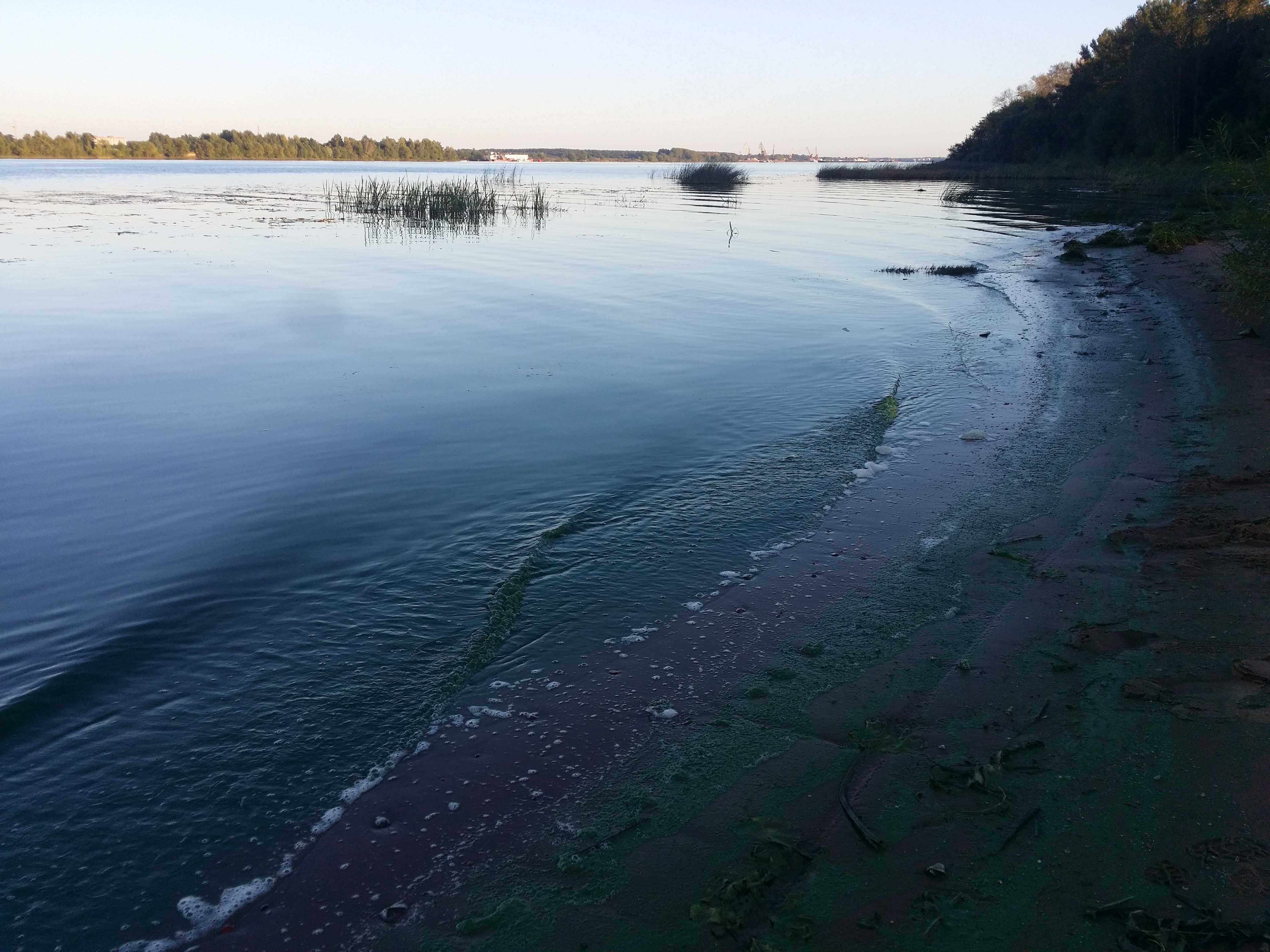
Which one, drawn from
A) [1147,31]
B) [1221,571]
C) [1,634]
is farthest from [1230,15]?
[1,634]

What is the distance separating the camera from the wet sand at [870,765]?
361cm

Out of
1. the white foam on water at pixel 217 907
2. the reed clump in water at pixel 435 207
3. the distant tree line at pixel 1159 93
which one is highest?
the distant tree line at pixel 1159 93

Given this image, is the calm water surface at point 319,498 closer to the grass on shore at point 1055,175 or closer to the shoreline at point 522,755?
the shoreline at point 522,755

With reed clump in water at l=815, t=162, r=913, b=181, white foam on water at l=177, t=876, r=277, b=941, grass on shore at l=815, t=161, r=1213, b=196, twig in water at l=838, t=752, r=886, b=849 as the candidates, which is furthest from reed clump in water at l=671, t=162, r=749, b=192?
white foam on water at l=177, t=876, r=277, b=941

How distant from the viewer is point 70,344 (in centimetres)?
1499

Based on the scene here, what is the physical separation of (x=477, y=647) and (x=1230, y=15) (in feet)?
259

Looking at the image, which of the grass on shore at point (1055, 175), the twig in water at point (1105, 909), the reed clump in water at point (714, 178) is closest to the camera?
the twig in water at point (1105, 909)

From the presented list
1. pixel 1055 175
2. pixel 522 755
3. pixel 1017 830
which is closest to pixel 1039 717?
pixel 1017 830

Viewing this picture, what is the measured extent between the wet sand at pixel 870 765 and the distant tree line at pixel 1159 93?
1444 inches

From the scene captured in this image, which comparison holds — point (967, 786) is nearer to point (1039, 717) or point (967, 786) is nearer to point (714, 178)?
point (1039, 717)

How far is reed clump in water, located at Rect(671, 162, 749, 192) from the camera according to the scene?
75.1m

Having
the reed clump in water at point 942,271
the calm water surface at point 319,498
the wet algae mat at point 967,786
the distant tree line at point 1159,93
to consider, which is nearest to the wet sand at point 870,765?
the wet algae mat at point 967,786

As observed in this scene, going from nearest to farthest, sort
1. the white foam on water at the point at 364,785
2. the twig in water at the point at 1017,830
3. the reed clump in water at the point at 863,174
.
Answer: the twig in water at the point at 1017,830, the white foam on water at the point at 364,785, the reed clump in water at the point at 863,174

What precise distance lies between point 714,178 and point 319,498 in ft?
242
